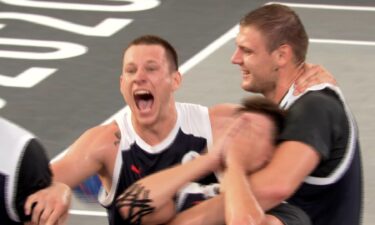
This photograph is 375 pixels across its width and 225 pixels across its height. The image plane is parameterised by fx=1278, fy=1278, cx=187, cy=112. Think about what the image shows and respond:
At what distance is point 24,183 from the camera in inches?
170

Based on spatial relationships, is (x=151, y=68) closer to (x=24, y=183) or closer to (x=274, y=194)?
(x=274, y=194)

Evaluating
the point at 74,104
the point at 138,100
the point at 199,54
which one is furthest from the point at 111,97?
the point at 138,100

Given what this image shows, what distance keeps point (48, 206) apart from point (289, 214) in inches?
52.8

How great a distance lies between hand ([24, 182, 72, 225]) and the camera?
4.30 meters

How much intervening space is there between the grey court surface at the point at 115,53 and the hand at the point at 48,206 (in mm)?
4913

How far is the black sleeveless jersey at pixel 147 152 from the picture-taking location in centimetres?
591

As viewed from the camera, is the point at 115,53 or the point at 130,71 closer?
the point at 130,71

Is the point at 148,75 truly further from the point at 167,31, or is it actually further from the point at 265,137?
the point at 167,31

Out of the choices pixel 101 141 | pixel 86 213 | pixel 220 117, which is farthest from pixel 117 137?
pixel 86 213

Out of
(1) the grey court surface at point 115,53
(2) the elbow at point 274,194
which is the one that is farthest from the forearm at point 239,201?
(1) the grey court surface at point 115,53

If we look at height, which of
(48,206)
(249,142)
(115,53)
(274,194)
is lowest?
(115,53)

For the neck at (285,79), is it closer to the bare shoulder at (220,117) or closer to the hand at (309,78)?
the hand at (309,78)

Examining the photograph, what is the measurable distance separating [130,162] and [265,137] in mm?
942

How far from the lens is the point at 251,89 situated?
6.11 m
